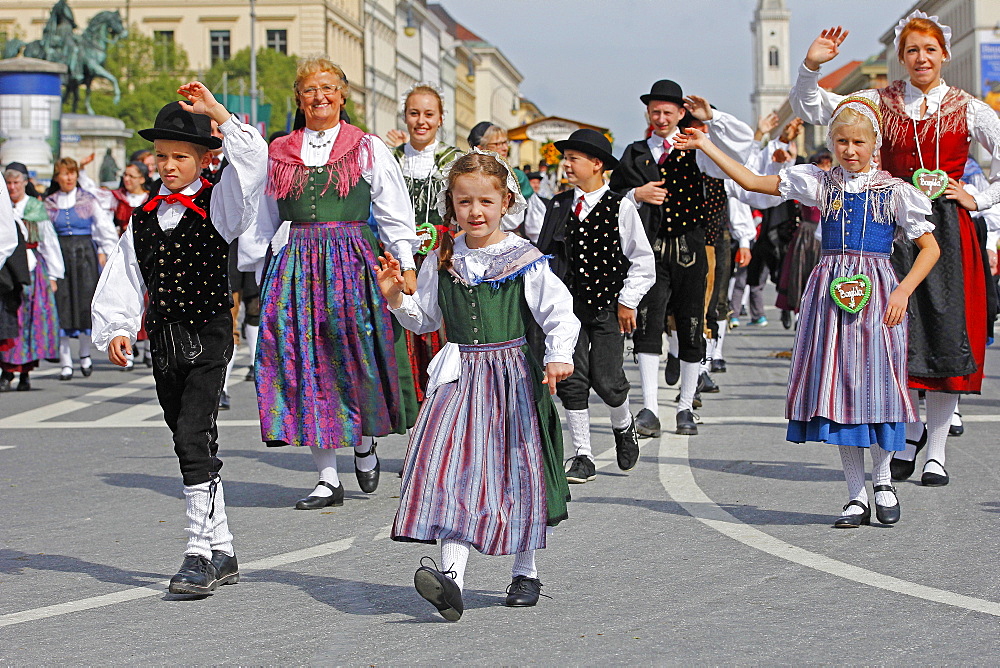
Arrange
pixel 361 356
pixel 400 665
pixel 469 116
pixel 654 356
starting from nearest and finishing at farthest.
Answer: pixel 400 665 → pixel 361 356 → pixel 654 356 → pixel 469 116

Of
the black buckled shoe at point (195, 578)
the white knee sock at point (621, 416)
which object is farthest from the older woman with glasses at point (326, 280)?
the black buckled shoe at point (195, 578)

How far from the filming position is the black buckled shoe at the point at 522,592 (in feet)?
18.3

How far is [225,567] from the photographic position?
6.02 metres

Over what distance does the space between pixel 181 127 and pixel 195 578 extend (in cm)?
170

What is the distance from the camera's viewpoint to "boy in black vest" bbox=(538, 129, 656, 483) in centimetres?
870

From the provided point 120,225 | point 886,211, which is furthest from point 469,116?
point 886,211

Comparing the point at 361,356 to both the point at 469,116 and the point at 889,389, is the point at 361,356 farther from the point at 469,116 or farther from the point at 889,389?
the point at 469,116

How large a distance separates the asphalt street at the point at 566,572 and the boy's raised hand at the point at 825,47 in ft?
6.79

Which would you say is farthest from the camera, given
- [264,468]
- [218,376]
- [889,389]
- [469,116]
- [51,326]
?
[469,116]

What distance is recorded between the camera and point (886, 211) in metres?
7.22

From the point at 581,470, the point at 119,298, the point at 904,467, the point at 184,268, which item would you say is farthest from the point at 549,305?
the point at 904,467

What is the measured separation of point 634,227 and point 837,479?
5.54 feet

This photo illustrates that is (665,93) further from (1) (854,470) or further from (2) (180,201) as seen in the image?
(2) (180,201)

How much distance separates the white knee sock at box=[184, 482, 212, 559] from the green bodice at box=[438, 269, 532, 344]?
3.79 ft
